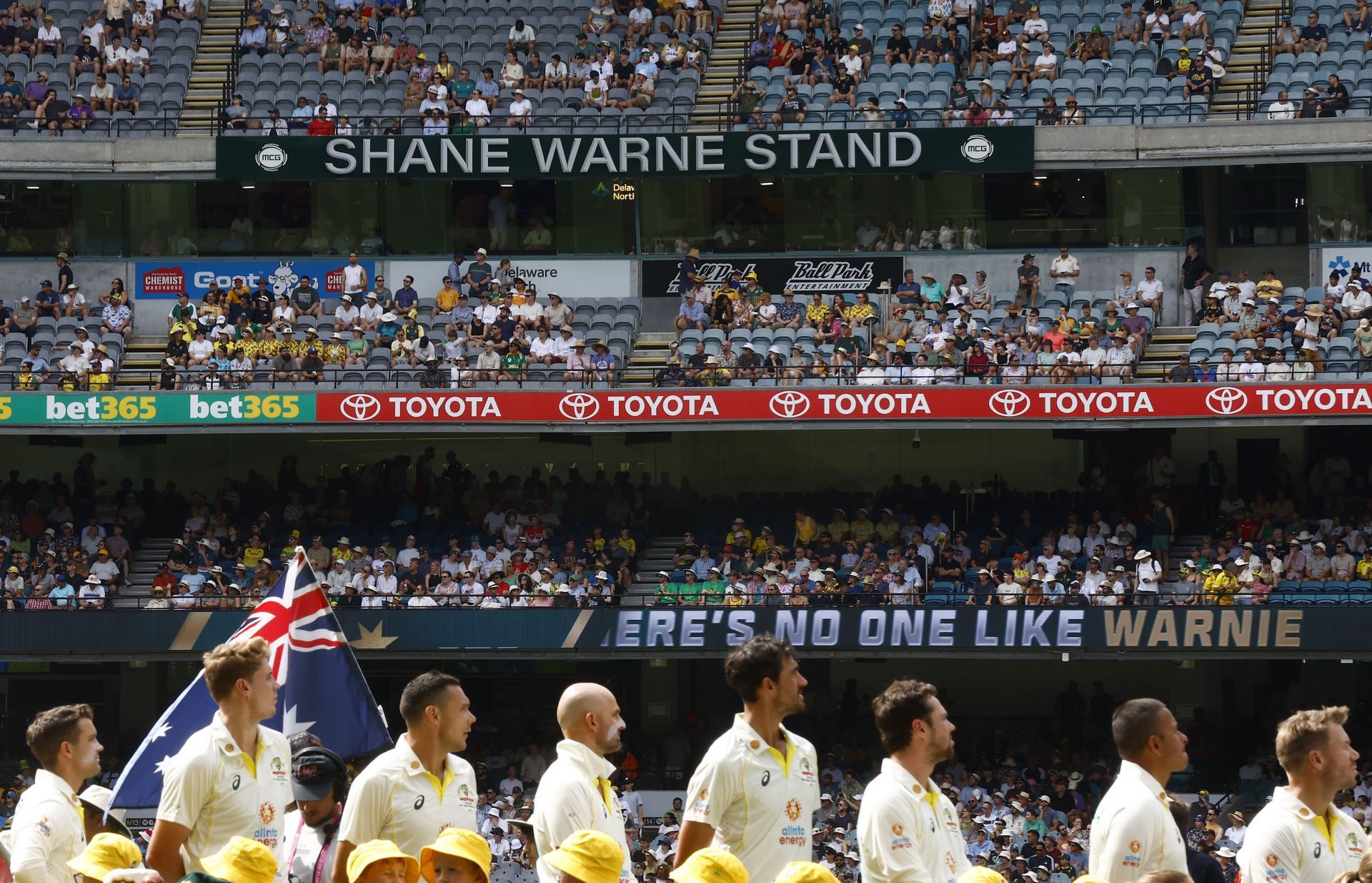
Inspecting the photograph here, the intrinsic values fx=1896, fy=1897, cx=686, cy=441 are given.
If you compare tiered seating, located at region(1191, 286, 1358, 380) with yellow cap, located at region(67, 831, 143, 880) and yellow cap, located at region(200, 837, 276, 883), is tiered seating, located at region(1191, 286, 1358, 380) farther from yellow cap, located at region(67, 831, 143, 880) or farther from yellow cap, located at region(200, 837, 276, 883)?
yellow cap, located at region(200, 837, 276, 883)

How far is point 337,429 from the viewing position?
27.4 metres

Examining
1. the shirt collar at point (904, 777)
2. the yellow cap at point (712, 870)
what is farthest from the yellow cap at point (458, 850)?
the shirt collar at point (904, 777)

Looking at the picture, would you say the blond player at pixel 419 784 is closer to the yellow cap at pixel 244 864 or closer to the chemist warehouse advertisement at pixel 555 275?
the yellow cap at pixel 244 864

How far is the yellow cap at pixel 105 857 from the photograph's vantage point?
6594mm

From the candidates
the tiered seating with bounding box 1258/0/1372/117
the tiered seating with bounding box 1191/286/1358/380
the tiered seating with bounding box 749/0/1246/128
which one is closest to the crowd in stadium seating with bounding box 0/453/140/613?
the tiered seating with bounding box 749/0/1246/128

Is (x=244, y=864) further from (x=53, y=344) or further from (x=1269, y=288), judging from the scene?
(x=53, y=344)

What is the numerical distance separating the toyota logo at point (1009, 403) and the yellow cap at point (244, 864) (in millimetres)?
20822

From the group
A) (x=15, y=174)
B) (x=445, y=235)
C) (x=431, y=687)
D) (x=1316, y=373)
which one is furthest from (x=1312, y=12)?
(x=431, y=687)

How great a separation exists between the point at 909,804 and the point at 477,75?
1013 inches

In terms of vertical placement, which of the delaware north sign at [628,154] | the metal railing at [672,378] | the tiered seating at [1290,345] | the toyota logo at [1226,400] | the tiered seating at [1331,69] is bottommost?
the toyota logo at [1226,400]

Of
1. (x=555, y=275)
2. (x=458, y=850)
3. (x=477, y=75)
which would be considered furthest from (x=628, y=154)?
(x=458, y=850)

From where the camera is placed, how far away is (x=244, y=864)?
6.12 metres

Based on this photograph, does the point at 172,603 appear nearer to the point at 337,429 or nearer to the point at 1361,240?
the point at 337,429

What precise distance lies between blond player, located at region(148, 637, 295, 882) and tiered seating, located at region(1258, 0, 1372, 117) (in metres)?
24.2
